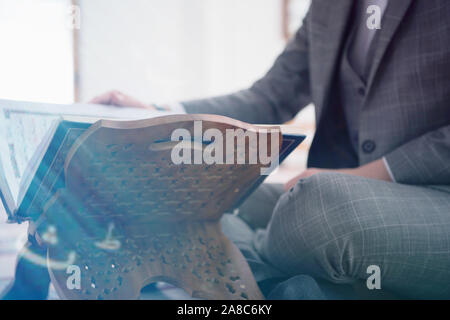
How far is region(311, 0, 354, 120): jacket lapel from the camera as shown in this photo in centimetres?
64

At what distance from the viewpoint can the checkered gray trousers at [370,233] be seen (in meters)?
0.39

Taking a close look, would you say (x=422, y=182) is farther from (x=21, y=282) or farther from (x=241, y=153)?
(x=21, y=282)

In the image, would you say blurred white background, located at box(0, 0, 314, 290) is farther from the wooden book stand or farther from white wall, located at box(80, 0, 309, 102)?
the wooden book stand

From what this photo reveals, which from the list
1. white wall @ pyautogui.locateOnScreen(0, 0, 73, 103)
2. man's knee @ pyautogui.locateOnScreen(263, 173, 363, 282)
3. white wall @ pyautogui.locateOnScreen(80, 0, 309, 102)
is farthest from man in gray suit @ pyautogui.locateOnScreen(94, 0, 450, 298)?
white wall @ pyautogui.locateOnScreen(80, 0, 309, 102)

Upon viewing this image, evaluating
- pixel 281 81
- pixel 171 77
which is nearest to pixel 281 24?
pixel 171 77

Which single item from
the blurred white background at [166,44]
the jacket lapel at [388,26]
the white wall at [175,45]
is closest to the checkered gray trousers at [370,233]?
the jacket lapel at [388,26]

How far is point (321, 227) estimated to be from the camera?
0.40 metres

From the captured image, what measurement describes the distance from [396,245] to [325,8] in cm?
45

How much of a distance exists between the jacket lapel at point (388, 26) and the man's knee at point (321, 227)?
0.23 m

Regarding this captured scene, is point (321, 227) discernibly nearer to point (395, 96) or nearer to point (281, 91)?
point (395, 96)

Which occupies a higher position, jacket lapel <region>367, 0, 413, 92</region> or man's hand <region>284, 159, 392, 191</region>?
jacket lapel <region>367, 0, 413, 92</region>

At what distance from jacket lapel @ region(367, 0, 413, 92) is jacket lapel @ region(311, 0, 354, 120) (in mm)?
94

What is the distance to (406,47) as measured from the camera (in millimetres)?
542

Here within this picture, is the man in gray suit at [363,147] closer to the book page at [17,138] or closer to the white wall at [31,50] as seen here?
the book page at [17,138]
